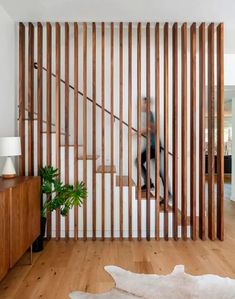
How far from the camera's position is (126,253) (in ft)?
11.2

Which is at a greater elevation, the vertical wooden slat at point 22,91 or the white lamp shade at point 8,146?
the vertical wooden slat at point 22,91

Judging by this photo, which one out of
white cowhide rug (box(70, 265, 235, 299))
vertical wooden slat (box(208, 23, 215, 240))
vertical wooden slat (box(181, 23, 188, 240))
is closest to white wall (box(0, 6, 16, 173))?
white cowhide rug (box(70, 265, 235, 299))

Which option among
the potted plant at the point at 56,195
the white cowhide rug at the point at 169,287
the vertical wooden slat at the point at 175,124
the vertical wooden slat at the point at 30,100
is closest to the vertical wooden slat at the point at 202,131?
the vertical wooden slat at the point at 175,124

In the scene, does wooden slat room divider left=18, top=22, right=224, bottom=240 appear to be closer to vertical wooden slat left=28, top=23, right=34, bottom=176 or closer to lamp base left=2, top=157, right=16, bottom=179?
vertical wooden slat left=28, top=23, right=34, bottom=176

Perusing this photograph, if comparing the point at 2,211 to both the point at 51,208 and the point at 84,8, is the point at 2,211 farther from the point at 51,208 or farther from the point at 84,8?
the point at 84,8

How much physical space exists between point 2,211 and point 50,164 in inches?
61.9

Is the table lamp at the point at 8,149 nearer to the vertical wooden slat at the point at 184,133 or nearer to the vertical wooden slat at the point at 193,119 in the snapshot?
the vertical wooden slat at the point at 184,133

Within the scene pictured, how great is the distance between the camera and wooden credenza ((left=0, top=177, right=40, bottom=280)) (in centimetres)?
238

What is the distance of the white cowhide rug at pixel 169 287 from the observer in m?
2.37

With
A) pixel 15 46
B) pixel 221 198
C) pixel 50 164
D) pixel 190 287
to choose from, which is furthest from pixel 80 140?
pixel 190 287

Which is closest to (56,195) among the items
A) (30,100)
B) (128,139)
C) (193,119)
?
(128,139)

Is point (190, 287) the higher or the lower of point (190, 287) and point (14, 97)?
the lower

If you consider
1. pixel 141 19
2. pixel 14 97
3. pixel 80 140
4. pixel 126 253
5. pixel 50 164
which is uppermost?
pixel 141 19

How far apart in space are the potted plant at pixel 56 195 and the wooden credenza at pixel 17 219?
0.28 metres
